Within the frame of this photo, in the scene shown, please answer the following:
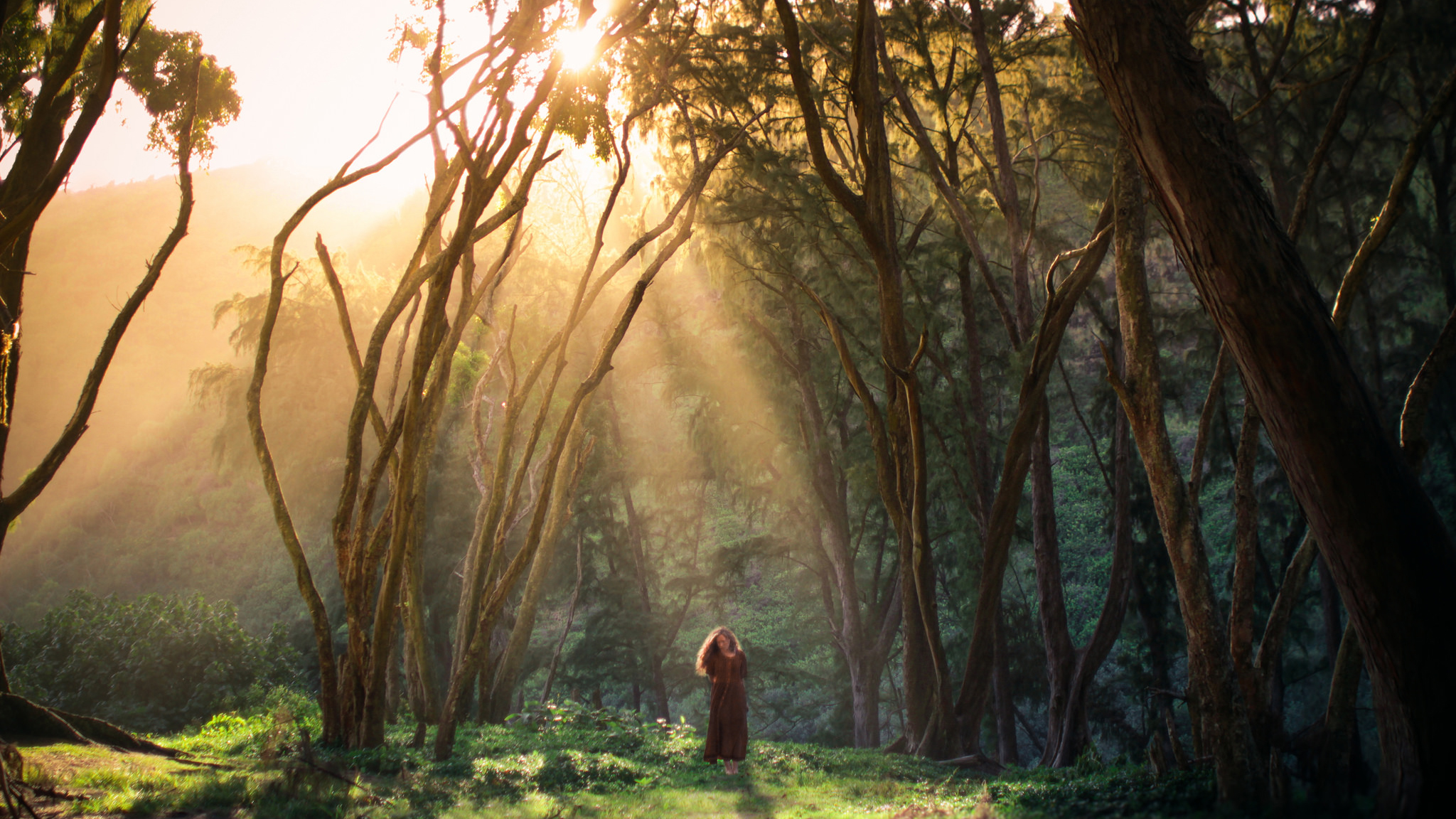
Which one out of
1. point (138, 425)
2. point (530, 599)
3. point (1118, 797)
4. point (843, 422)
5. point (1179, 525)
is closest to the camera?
point (1118, 797)

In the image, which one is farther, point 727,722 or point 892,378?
point 892,378

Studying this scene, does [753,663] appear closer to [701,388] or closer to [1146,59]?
[701,388]

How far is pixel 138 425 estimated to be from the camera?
146 ft

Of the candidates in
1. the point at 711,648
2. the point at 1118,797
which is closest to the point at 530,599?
the point at 711,648

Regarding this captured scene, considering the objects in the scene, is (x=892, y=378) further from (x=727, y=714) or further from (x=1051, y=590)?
(x=727, y=714)

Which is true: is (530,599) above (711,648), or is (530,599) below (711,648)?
above

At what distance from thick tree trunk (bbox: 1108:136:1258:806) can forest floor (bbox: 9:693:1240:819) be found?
0.35 m

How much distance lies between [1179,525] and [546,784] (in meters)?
5.05

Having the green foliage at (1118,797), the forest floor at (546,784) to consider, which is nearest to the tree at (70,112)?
the forest floor at (546,784)

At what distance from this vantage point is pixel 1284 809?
12.9ft

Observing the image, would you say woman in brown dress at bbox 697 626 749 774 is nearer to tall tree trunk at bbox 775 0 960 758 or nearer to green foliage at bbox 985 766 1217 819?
tall tree trunk at bbox 775 0 960 758

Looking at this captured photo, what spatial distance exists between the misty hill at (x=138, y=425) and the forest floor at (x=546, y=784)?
13706mm

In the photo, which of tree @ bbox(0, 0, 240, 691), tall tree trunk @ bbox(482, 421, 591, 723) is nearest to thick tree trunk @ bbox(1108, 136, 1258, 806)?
tree @ bbox(0, 0, 240, 691)

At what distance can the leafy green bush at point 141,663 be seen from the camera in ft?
41.9
